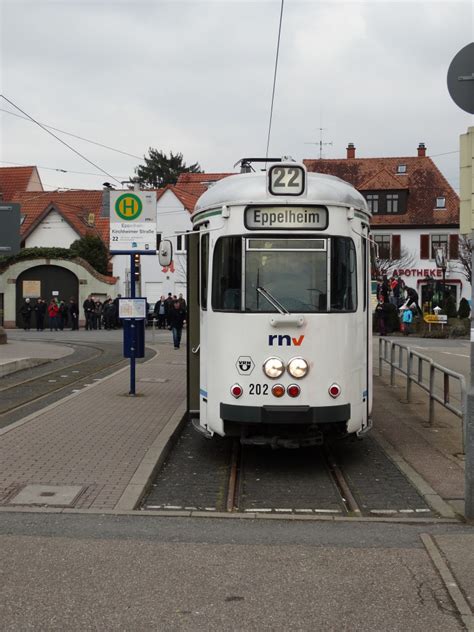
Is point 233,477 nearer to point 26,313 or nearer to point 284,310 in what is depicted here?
point 284,310

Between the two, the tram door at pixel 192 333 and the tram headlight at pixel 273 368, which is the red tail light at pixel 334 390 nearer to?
the tram headlight at pixel 273 368

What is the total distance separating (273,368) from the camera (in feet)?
25.9

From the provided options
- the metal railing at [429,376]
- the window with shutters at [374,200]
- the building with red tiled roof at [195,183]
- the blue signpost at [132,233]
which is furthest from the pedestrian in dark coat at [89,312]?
the blue signpost at [132,233]

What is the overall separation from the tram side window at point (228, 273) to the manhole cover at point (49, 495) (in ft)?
7.47

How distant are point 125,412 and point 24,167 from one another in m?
58.7

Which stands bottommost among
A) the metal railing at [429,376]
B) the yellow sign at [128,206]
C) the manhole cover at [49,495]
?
the manhole cover at [49,495]

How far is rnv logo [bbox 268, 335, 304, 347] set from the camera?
7934 millimetres

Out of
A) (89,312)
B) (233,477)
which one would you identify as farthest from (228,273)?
(89,312)

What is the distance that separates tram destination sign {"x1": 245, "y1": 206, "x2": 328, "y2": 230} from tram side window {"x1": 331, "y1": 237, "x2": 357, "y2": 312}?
0.88 feet

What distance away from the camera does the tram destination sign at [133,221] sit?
13.0m

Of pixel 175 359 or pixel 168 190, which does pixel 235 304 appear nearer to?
pixel 175 359

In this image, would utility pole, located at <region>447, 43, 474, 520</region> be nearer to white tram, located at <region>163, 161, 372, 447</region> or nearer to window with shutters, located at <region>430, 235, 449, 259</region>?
white tram, located at <region>163, 161, 372, 447</region>

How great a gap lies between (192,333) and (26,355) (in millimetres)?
12807

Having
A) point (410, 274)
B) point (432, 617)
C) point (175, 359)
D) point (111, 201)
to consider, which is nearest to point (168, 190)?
point (410, 274)
